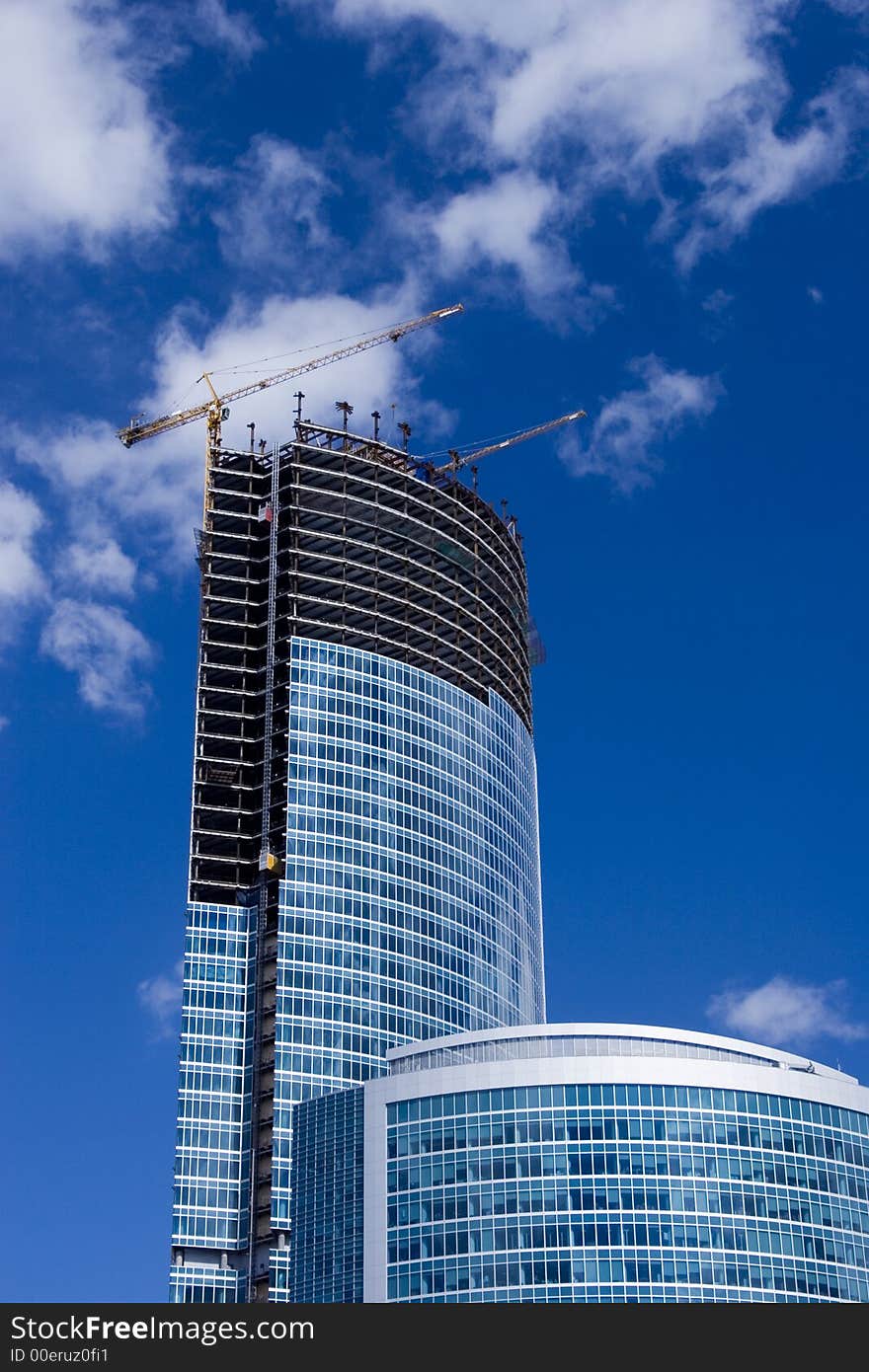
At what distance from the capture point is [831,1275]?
162m

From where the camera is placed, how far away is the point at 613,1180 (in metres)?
161

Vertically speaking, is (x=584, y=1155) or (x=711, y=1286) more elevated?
(x=584, y=1155)

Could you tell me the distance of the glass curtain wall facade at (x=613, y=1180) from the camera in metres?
158

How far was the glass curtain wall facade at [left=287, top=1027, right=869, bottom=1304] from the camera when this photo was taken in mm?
158250

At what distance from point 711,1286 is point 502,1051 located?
86.8 feet

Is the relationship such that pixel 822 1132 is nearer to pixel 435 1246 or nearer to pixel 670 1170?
pixel 670 1170

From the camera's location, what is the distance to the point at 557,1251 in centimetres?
15850
